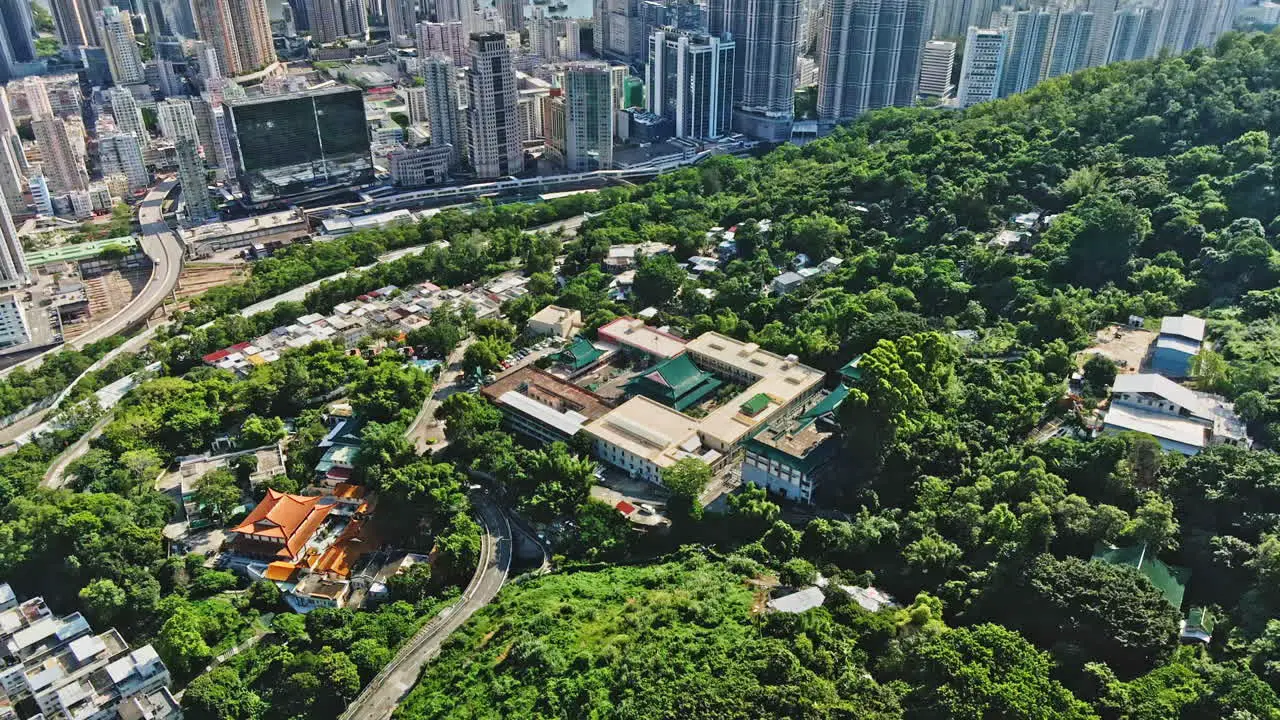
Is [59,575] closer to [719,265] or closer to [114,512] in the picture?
[114,512]

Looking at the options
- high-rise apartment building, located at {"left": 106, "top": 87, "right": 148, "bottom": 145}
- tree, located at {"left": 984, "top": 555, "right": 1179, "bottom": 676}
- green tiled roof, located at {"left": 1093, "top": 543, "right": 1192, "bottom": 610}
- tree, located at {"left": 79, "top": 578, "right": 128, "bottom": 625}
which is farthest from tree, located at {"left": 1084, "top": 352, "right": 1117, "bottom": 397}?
high-rise apartment building, located at {"left": 106, "top": 87, "right": 148, "bottom": 145}

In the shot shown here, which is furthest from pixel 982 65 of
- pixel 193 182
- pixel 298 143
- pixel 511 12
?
pixel 193 182

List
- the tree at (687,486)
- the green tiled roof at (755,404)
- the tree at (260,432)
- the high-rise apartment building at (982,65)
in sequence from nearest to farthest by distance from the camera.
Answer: the tree at (687,486) → the green tiled roof at (755,404) → the tree at (260,432) → the high-rise apartment building at (982,65)

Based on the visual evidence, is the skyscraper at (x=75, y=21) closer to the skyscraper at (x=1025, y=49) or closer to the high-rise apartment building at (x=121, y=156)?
the high-rise apartment building at (x=121, y=156)

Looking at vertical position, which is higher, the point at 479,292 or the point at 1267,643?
the point at 1267,643

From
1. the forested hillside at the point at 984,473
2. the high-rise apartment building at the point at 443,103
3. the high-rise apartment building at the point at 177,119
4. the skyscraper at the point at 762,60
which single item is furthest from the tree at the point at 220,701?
the skyscraper at the point at 762,60

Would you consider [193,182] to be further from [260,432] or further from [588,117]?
[260,432]

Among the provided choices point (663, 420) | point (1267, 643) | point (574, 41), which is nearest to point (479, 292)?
point (663, 420)
